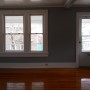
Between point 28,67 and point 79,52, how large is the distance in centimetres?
212

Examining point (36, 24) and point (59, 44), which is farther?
point (36, 24)

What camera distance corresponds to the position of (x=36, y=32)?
7348 mm

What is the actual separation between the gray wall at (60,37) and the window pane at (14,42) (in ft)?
1.41

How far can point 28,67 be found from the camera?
23.7 feet

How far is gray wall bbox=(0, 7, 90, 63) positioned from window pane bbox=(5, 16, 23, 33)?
3.72 feet

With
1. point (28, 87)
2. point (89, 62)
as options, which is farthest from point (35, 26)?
point (28, 87)

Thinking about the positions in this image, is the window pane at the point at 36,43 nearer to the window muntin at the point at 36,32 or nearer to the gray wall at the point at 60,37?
the window muntin at the point at 36,32

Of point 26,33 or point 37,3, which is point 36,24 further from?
point 37,3

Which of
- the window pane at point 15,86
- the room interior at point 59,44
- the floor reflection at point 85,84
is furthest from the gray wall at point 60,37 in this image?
the window pane at point 15,86

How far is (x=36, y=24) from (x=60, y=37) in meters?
1.10

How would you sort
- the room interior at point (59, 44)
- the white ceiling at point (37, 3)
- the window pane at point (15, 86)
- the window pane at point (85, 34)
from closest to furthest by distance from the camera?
the window pane at point (15, 86) → the white ceiling at point (37, 3) → the room interior at point (59, 44) → the window pane at point (85, 34)

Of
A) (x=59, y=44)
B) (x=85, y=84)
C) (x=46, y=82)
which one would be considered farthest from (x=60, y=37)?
(x=85, y=84)

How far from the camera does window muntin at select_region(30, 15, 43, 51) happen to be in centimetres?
732

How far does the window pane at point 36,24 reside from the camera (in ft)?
24.0
